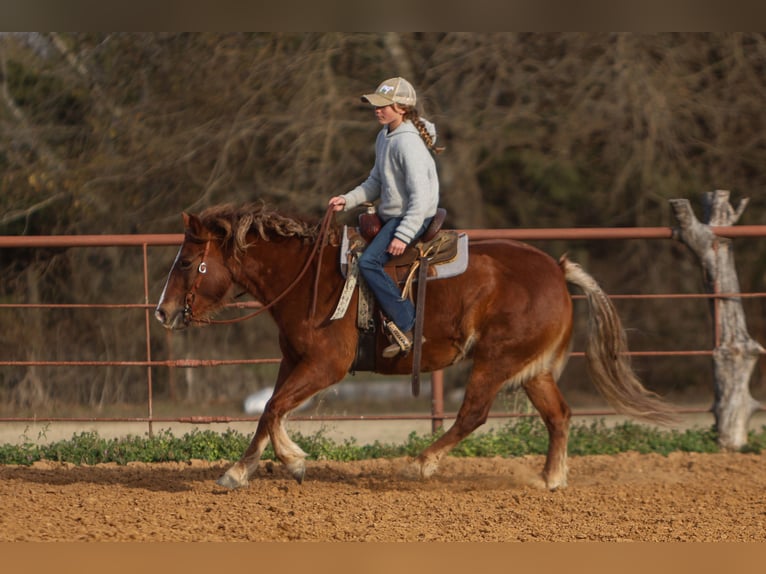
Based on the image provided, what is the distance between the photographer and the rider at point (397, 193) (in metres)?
5.90

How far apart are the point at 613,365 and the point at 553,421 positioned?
0.53 m

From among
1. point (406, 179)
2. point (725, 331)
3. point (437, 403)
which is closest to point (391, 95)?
point (406, 179)

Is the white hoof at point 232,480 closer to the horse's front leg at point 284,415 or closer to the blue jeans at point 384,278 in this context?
the horse's front leg at point 284,415

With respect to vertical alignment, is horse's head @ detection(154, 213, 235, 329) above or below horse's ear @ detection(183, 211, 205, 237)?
below

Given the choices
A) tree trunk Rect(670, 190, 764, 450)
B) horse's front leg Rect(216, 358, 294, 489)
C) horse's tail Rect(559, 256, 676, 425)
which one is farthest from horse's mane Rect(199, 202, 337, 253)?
tree trunk Rect(670, 190, 764, 450)

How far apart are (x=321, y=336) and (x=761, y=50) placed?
7936mm

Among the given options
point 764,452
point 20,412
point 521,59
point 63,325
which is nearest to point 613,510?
point 764,452

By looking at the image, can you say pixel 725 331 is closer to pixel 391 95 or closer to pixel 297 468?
pixel 391 95

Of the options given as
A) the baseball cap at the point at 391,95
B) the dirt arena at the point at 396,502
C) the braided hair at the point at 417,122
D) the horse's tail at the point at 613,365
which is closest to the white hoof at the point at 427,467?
the dirt arena at the point at 396,502

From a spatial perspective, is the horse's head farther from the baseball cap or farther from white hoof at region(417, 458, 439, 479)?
white hoof at region(417, 458, 439, 479)

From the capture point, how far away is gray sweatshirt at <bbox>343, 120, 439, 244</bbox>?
19.3ft

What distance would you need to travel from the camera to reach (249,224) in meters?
6.16

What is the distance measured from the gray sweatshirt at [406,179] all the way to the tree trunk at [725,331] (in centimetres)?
283

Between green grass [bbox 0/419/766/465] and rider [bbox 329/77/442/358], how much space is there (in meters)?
1.78
